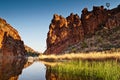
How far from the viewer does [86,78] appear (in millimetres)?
20531

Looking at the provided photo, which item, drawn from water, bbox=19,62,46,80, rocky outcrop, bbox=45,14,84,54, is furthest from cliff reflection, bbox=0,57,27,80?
rocky outcrop, bbox=45,14,84,54

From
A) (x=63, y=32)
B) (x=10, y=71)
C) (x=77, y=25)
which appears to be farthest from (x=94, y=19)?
(x=10, y=71)

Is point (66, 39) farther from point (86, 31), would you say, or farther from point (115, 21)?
point (115, 21)

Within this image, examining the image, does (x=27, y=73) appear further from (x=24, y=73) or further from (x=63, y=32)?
(x=63, y=32)

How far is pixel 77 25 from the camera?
15088cm

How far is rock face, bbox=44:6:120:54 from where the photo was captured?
130 metres

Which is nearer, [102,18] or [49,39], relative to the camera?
[102,18]

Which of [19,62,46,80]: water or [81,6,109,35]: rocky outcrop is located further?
[81,6,109,35]: rocky outcrop

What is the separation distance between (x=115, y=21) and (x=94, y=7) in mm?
24995

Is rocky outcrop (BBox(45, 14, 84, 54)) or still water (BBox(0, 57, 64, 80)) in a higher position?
rocky outcrop (BBox(45, 14, 84, 54))

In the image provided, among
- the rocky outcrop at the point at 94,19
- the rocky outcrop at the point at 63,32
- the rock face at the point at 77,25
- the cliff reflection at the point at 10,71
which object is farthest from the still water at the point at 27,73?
the rocky outcrop at the point at 63,32

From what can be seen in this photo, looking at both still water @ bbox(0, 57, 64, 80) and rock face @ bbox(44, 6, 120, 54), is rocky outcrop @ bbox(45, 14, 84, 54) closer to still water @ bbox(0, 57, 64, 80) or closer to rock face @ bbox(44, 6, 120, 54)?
rock face @ bbox(44, 6, 120, 54)

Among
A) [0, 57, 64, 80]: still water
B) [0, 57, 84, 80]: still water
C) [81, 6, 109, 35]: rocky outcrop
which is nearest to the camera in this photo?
[0, 57, 84, 80]: still water

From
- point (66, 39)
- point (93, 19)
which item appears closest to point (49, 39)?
point (66, 39)
